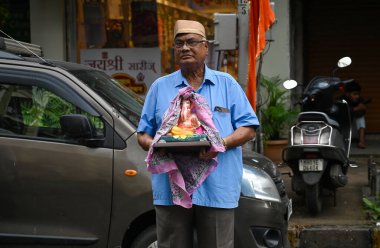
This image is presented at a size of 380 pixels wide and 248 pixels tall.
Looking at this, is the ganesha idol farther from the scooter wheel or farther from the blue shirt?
the scooter wheel

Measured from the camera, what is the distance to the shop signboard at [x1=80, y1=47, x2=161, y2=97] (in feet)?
34.9

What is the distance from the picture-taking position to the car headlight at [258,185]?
4.93m

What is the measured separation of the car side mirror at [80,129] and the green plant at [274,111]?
5.14 metres

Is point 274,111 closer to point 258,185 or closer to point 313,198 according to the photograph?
point 313,198

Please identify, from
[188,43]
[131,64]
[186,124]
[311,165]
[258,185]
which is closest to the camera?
[186,124]

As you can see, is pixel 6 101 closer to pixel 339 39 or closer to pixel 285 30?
pixel 285 30

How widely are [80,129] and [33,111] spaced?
1.89ft

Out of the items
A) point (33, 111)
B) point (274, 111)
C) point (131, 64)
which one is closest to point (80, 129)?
point (33, 111)

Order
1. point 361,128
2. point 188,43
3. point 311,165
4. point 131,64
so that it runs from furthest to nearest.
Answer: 1. point 361,128
2. point 131,64
3. point 311,165
4. point 188,43

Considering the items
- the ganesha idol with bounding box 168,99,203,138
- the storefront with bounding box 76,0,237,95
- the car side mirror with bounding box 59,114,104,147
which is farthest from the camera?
the storefront with bounding box 76,0,237,95

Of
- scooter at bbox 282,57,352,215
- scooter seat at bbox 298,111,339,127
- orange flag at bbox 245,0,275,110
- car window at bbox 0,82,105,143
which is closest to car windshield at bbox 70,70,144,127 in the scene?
car window at bbox 0,82,105,143

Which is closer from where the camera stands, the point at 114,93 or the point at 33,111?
the point at 33,111

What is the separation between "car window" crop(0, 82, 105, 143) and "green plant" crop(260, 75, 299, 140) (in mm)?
5078

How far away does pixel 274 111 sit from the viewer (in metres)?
9.77
